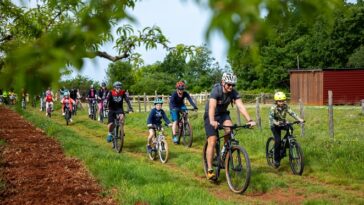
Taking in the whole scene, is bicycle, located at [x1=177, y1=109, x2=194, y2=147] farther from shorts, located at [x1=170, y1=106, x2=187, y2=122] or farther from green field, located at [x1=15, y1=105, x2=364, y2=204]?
green field, located at [x1=15, y1=105, x2=364, y2=204]

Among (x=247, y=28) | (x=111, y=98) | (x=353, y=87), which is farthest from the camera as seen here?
(x=353, y=87)

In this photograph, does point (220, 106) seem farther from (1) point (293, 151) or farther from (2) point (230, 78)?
(1) point (293, 151)

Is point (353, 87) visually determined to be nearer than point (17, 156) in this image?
No

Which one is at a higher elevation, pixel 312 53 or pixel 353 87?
pixel 312 53

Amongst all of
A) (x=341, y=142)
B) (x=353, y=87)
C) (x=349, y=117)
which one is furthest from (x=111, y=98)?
(x=353, y=87)

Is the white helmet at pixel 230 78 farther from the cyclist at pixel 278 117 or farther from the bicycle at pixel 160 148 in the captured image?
the bicycle at pixel 160 148

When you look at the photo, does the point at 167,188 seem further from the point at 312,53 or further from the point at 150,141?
the point at 312,53

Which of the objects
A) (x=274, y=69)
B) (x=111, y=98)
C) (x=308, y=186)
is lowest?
(x=308, y=186)

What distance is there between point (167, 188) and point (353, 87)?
3992 centimetres

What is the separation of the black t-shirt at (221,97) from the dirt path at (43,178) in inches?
99.5

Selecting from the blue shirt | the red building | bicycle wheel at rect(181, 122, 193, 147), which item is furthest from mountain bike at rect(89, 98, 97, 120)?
the red building

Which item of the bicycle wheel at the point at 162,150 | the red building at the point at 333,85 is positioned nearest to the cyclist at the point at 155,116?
the bicycle wheel at the point at 162,150

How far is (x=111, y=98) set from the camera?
514 inches

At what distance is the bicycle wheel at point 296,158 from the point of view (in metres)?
9.10
